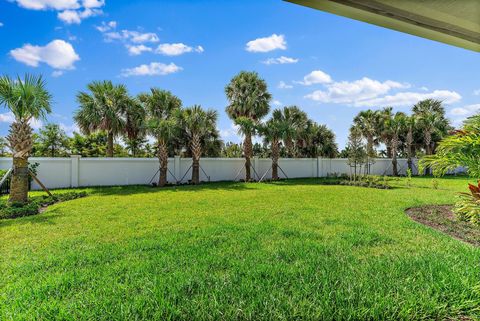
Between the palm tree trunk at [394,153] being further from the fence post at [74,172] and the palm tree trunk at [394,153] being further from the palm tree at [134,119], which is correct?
the fence post at [74,172]

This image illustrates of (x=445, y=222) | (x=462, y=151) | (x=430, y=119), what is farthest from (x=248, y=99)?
(x=430, y=119)

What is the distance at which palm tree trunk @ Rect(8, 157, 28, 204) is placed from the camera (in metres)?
7.31

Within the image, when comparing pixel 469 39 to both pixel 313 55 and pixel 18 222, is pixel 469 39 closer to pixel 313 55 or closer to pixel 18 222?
pixel 313 55

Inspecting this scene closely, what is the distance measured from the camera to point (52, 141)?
2066 cm

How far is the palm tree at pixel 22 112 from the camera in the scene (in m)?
7.33

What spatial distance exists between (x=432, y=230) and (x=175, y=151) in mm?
14711

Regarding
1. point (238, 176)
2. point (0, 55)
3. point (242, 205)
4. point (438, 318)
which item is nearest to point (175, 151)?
point (238, 176)

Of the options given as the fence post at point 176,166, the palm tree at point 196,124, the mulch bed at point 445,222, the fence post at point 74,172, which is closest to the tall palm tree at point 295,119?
the palm tree at point 196,124

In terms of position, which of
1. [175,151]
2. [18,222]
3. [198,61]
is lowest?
[18,222]

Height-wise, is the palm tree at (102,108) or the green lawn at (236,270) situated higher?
the palm tree at (102,108)

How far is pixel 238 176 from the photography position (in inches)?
662

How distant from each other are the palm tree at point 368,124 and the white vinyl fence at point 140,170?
5080mm

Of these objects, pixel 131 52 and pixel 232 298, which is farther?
pixel 131 52

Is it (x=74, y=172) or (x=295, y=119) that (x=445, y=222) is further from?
(x=74, y=172)
